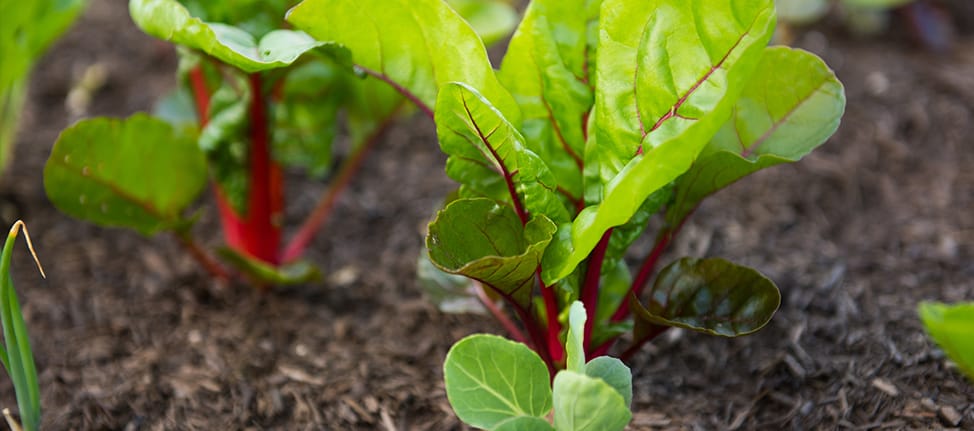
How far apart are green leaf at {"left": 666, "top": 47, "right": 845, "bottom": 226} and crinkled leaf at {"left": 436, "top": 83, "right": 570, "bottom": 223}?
23 centimetres

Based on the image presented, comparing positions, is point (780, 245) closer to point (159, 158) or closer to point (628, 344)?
point (628, 344)

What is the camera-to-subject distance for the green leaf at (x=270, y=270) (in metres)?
1.62

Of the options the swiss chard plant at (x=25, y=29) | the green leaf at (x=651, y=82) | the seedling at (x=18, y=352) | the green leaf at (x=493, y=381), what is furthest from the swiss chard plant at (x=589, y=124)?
the swiss chard plant at (x=25, y=29)

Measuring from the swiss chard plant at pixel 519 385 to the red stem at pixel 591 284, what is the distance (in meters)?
0.19

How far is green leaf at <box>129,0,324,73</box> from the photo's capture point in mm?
1171

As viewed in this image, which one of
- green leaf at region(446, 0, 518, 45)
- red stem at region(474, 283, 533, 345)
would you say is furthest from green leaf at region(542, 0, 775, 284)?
green leaf at region(446, 0, 518, 45)

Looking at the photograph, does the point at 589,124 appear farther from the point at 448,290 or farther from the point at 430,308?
the point at 430,308

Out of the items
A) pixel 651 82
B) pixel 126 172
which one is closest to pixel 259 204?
pixel 126 172

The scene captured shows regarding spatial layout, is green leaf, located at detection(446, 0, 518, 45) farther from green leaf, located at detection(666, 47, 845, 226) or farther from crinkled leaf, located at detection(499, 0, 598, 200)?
green leaf, located at detection(666, 47, 845, 226)

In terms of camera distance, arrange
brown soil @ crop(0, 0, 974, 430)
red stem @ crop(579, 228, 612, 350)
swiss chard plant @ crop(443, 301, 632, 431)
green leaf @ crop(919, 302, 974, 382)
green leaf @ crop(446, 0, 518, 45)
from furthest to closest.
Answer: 1. green leaf @ crop(446, 0, 518, 45)
2. brown soil @ crop(0, 0, 974, 430)
3. red stem @ crop(579, 228, 612, 350)
4. swiss chard plant @ crop(443, 301, 632, 431)
5. green leaf @ crop(919, 302, 974, 382)

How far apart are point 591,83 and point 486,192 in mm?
236

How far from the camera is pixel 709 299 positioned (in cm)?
129

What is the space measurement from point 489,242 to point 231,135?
0.66 m

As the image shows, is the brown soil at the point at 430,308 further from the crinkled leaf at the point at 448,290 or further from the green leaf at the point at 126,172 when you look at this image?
the green leaf at the point at 126,172
